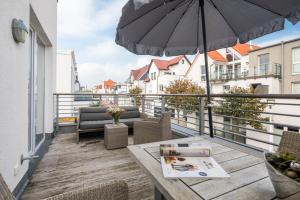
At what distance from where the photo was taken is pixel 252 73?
14336mm

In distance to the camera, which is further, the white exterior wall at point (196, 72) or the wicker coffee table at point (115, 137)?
the white exterior wall at point (196, 72)

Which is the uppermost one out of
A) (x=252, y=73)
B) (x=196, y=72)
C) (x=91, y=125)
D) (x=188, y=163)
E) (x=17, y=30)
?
(x=196, y=72)

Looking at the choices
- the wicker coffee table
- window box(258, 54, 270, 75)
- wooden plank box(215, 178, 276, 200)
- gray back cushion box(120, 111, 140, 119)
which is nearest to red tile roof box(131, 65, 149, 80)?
window box(258, 54, 270, 75)

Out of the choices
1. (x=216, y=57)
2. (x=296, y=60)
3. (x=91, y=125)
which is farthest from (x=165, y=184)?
(x=216, y=57)

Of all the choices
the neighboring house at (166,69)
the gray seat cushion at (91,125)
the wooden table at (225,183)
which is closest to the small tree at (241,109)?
the wooden table at (225,183)

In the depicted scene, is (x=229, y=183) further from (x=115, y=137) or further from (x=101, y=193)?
(x=115, y=137)

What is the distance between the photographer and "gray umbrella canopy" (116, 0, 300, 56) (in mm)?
1776

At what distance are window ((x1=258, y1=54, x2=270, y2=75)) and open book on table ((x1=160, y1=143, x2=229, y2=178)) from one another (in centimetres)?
1495

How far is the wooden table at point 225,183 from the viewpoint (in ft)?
2.39

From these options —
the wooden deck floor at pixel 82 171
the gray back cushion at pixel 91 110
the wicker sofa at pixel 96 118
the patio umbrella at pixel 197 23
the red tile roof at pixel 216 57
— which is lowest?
the wooden deck floor at pixel 82 171

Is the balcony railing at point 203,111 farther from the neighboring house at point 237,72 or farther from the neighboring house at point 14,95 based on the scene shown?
the neighboring house at point 237,72

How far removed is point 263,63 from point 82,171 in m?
15.4

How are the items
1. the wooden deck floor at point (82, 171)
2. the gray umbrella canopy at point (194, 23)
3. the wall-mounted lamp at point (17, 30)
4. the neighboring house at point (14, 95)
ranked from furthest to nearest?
the wooden deck floor at point (82, 171)
the gray umbrella canopy at point (194, 23)
the wall-mounted lamp at point (17, 30)
the neighboring house at point (14, 95)

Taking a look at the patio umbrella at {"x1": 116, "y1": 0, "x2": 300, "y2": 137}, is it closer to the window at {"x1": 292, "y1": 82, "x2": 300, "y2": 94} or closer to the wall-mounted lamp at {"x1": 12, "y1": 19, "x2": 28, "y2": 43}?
the wall-mounted lamp at {"x1": 12, "y1": 19, "x2": 28, "y2": 43}
